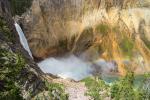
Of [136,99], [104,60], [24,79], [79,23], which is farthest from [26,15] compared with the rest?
[136,99]

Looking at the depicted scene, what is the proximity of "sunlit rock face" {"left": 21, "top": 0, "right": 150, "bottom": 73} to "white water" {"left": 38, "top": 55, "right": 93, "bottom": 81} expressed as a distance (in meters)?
0.79

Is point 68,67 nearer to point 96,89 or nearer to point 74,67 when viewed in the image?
point 74,67

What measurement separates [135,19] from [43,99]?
24.2 metres

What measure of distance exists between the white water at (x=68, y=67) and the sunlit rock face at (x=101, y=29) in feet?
2.58

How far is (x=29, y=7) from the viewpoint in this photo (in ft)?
124

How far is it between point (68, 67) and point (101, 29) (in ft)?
15.0

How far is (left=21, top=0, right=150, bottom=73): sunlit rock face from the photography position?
39219 mm

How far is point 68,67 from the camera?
3850 centimetres

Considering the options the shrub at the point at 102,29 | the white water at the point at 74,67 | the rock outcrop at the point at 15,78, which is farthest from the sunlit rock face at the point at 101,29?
the rock outcrop at the point at 15,78

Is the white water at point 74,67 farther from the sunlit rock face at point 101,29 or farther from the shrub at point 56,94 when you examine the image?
the shrub at point 56,94

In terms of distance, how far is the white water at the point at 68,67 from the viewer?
36906mm

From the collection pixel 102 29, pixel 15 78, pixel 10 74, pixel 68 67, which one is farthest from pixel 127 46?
pixel 10 74

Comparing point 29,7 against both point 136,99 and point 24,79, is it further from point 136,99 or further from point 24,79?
point 136,99

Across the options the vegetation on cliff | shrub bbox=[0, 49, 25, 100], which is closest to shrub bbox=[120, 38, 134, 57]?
the vegetation on cliff
